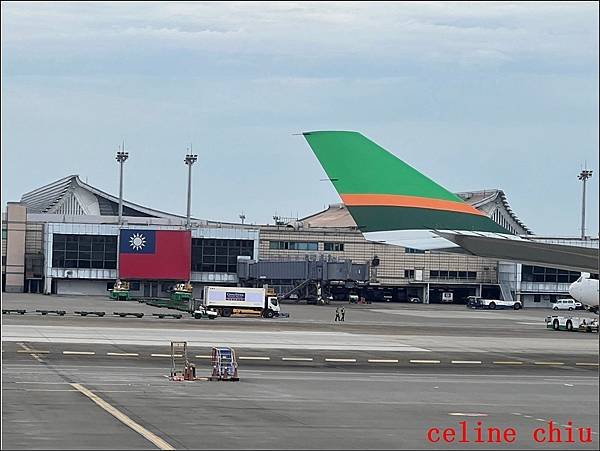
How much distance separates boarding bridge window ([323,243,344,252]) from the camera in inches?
5979

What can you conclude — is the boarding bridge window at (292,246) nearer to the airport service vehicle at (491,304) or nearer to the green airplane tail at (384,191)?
the airport service vehicle at (491,304)

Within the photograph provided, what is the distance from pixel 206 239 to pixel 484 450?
4970 inches

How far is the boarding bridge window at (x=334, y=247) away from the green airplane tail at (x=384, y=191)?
100848mm

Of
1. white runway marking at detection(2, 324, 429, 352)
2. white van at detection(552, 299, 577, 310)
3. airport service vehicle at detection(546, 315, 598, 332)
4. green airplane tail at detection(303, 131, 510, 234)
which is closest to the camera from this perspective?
green airplane tail at detection(303, 131, 510, 234)

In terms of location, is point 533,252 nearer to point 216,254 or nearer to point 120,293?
point 120,293

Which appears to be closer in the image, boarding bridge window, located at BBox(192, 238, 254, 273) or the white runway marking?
the white runway marking

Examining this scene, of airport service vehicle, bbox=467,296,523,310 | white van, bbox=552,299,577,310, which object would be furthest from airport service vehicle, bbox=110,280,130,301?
white van, bbox=552,299,577,310

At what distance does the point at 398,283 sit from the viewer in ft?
504

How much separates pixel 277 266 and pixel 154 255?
53.1 feet

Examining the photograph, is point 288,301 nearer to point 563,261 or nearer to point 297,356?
point 297,356

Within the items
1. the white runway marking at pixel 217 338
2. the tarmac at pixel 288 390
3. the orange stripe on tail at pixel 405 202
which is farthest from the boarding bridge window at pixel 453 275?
the orange stripe on tail at pixel 405 202

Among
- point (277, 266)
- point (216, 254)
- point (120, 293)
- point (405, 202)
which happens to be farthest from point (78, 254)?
point (405, 202)

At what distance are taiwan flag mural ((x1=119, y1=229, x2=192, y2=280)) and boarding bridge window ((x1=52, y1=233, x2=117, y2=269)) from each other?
2.27 m

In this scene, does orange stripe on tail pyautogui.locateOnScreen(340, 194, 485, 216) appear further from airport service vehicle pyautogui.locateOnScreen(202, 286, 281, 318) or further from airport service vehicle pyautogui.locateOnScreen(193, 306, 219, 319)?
airport service vehicle pyautogui.locateOnScreen(202, 286, 281, 318)
